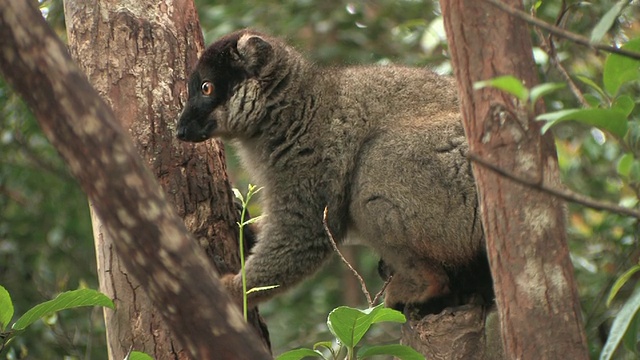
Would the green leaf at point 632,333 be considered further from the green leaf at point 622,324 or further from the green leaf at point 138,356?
the green leaf at point 138,356

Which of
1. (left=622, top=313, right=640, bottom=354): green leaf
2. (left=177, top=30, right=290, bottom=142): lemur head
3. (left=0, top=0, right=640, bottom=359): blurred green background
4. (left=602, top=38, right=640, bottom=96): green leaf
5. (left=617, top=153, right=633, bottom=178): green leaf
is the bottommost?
(left=0, top=0, right=640, bottom=359): blurred green background

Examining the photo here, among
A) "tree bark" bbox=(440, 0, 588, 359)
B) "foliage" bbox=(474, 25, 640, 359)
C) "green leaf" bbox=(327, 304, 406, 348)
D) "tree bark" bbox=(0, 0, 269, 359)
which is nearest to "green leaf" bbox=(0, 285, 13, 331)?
"tree bark" bbox=(0, 0, 269, 359)

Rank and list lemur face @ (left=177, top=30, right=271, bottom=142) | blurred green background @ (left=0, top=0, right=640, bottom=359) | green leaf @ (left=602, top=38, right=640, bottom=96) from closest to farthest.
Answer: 1. green leaf @ (left=602, top=38, right=640, bottom=96)
2. lemur face @ (left=177, top=30, right=271, bottom=142)
3. blurred green background @ (left=0, top=0, right=640, bottom=359)

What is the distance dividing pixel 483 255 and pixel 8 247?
179 inches

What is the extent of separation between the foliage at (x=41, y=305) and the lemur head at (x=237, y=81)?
1.93m

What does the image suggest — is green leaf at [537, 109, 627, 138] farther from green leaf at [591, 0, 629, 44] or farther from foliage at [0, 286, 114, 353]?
foliage at [0, 286, 114, 353]

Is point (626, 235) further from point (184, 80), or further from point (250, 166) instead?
point (184, 80)

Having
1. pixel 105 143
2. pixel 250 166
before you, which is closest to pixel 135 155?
pixel 105 143

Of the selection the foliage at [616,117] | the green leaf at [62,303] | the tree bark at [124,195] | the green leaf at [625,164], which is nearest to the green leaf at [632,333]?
the foliage at [616,117]

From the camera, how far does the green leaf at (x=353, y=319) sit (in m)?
3.29

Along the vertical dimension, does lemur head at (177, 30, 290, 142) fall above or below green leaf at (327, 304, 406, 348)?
above

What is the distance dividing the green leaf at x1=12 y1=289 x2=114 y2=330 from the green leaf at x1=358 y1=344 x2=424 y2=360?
0.99m

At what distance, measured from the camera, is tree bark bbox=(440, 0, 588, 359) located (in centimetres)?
311

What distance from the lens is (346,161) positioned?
5602mm
